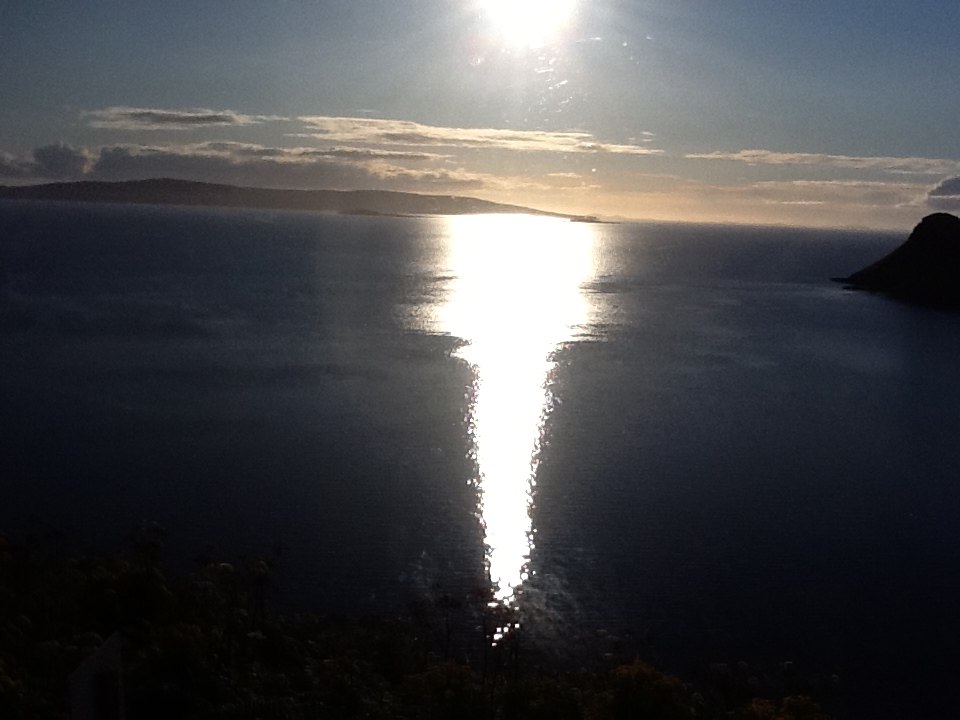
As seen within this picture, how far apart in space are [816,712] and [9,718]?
11.6 metres

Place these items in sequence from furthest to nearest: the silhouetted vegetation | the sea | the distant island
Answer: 1. the distant island
2. the sea
3. the silhouetted vegetation

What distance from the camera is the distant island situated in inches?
3243

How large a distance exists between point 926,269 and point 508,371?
6068cm

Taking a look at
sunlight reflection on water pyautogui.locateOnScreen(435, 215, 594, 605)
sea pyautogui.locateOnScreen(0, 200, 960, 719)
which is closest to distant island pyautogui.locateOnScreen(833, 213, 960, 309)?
sea pyautogui.locateOnScreen(0, 200, 960, 719)

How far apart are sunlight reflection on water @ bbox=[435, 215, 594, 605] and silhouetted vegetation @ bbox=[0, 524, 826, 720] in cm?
297

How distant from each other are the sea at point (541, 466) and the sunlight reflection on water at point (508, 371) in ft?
0.55

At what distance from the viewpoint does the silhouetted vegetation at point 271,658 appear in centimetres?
1266

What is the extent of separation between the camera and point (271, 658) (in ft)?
50.2

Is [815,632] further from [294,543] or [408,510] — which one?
[294,543]

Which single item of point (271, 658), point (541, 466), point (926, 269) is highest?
point (926, 269)

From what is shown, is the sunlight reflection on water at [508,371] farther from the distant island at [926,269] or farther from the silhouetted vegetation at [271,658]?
the distant island at [926,269]

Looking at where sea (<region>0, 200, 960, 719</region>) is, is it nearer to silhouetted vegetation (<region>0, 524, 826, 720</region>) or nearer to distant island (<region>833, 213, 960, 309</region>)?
silhouetted vegetation (<region>0, 524, 826, 720</region>)

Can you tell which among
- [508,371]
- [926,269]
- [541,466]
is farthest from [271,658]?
[926,269]

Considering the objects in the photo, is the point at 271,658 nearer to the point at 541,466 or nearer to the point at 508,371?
the point at 541,466
